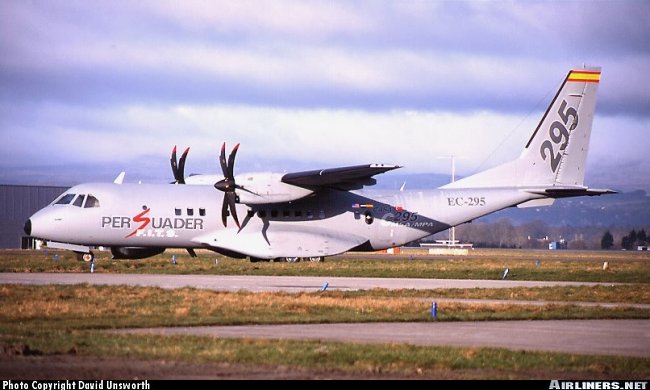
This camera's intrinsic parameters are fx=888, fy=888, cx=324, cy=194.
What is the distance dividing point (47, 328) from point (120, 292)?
865 cm

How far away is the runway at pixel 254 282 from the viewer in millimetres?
33031

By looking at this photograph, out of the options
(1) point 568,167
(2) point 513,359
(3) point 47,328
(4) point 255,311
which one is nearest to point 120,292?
(4) point 255,311

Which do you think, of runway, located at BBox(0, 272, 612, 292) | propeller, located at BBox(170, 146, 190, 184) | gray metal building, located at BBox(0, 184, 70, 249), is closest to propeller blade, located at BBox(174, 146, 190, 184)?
propeller, located at BBox(170, 146, 190, 184)

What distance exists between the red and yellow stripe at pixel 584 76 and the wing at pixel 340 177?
12316 millimetres

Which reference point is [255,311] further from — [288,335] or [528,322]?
[528,322]

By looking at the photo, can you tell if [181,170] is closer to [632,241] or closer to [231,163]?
[231,163]

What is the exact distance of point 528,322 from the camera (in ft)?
76.8

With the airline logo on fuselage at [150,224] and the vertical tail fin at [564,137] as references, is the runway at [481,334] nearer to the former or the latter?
the airline logo on fuselage at [150,224]

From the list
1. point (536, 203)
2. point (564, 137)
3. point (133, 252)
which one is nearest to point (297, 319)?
point (133, 252)

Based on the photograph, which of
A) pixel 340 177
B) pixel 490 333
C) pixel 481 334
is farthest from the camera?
pixel 340 177

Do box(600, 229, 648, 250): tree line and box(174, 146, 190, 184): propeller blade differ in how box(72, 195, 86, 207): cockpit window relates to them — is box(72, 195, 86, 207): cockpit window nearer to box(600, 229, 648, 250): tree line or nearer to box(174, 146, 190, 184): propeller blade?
box(174, 146, 190, 184): propeller blade

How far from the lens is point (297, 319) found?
22.8 metres

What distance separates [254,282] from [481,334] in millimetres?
16603

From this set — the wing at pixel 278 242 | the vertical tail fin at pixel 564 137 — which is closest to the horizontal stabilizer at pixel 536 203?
the vertical tail fin at pixel 564 137
